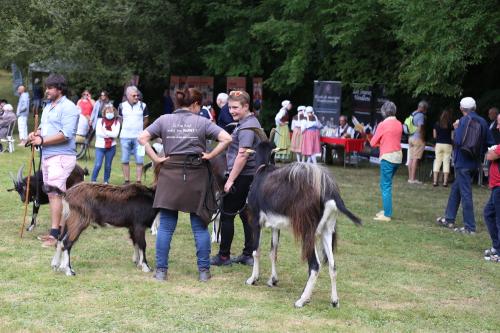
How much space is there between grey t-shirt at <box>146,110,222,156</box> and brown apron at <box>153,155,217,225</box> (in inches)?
3.1

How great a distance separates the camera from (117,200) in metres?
7.58

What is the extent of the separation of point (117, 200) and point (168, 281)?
970 millimetres

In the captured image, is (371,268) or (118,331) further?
(371,268)

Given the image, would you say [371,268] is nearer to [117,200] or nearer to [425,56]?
[117,200]

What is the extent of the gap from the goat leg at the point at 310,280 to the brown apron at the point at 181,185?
1262 mm

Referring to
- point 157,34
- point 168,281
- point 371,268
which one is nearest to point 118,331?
point 168,281

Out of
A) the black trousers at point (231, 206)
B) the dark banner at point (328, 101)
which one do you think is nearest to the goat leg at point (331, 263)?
the black trousers at point (231, 206)

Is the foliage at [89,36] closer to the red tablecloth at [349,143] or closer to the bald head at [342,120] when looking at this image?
the bald head at [342,120]

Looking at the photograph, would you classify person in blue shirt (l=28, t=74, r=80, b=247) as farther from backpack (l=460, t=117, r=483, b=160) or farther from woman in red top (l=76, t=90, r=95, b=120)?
woman in red top (l=76, t=90, r=95, b=120)

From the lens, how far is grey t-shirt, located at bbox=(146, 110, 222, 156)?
7.18 metres

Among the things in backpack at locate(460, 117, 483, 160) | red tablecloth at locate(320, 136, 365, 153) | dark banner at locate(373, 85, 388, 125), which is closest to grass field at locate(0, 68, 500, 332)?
backpack at locate(460, 117, 483, 160)

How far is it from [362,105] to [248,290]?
16063 millimetres

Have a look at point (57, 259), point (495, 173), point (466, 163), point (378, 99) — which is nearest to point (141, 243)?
point (57, 259)

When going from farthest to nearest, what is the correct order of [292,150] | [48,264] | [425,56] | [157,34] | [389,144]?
[157,34], [292,150], [425,56], [389,144], [48,264]
